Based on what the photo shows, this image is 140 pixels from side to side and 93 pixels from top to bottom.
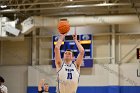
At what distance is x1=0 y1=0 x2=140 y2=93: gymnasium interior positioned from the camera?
13.3 meters

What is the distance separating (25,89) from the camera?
49.0 feet

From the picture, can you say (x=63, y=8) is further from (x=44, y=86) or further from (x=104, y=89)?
(x=44, y=86)

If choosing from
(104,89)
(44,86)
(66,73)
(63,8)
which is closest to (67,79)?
(66,73)

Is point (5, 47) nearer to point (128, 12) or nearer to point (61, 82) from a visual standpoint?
point (128, 12)

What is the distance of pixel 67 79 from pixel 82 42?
9.37 metres

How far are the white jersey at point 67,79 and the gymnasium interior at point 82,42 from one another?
27.1 feet

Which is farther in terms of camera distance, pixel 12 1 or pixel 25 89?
pixel 25 89

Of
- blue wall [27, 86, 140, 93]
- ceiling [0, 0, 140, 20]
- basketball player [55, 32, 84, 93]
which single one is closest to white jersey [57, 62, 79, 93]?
basketball player [55, 32, 84, 93]

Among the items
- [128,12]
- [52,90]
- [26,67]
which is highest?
[128,12]

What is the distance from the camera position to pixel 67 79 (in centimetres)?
467

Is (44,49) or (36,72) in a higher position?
(44,49)

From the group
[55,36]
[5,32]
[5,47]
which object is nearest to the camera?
[5,32]

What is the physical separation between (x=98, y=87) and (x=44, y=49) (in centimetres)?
294

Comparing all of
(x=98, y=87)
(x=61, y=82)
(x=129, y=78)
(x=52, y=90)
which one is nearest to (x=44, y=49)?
(x=52, y=90)
